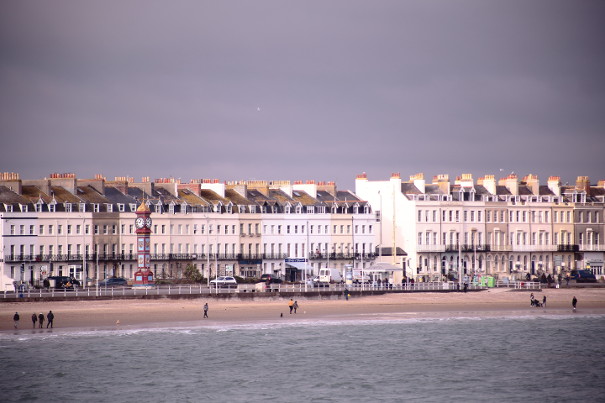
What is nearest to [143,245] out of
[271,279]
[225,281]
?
[225,281]

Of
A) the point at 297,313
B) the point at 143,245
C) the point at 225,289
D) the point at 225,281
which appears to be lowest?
the point at 297,313

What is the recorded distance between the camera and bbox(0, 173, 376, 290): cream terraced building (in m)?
91.2

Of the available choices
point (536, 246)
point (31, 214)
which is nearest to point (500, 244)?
point (536, 246)

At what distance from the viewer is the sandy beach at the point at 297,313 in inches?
2726

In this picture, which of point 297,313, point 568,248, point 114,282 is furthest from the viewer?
point 568,248

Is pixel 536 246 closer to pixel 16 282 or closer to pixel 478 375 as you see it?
pixel 16 282

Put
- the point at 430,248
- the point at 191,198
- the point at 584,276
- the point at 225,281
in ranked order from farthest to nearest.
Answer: the point at 430,248 < the point at 584,276 < the point at 191,198 < the point at 225,281

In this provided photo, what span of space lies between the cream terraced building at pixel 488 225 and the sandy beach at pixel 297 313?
1636 cm

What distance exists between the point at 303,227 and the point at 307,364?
49.3 m

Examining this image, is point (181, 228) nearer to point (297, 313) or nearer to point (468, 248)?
point (297, 313)

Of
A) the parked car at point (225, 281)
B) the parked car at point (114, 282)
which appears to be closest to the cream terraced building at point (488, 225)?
the parked car at point (225, 281)

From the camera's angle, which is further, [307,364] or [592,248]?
[592,248]

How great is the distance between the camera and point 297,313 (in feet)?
249

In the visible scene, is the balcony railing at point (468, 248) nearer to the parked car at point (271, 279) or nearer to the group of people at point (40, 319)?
the parked car at point (271, 279)
